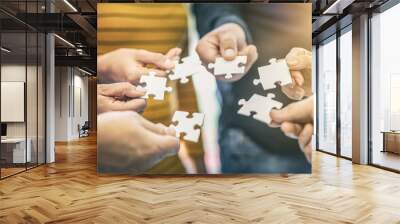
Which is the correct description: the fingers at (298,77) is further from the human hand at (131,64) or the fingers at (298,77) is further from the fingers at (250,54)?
the human hand at (131,64)

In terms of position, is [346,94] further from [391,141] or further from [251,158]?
[251,158]

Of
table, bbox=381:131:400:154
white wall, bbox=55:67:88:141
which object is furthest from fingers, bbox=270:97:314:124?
white wall, bbox=55:67:88:141

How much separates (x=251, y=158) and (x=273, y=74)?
1348 mm

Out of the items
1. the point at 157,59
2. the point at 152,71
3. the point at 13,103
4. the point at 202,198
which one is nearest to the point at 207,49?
the point at 157,59

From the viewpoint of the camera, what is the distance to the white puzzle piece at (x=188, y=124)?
5.84 metres

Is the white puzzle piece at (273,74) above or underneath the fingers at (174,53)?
underneath

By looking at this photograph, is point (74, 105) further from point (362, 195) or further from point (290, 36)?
point (362, 195)

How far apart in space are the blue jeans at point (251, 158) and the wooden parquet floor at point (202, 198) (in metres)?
0.18

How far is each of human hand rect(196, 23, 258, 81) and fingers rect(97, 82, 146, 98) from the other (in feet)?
3.80

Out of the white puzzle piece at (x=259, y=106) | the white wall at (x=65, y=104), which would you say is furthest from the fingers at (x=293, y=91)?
the white wall at (x=65, y=104)

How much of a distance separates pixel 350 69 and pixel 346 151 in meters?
1.91

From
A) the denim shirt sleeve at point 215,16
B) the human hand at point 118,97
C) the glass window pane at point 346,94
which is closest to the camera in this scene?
the human hand at point 118,97

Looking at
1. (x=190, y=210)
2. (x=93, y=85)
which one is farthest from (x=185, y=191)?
(x=93, y=85)

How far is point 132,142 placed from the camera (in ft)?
19.1
